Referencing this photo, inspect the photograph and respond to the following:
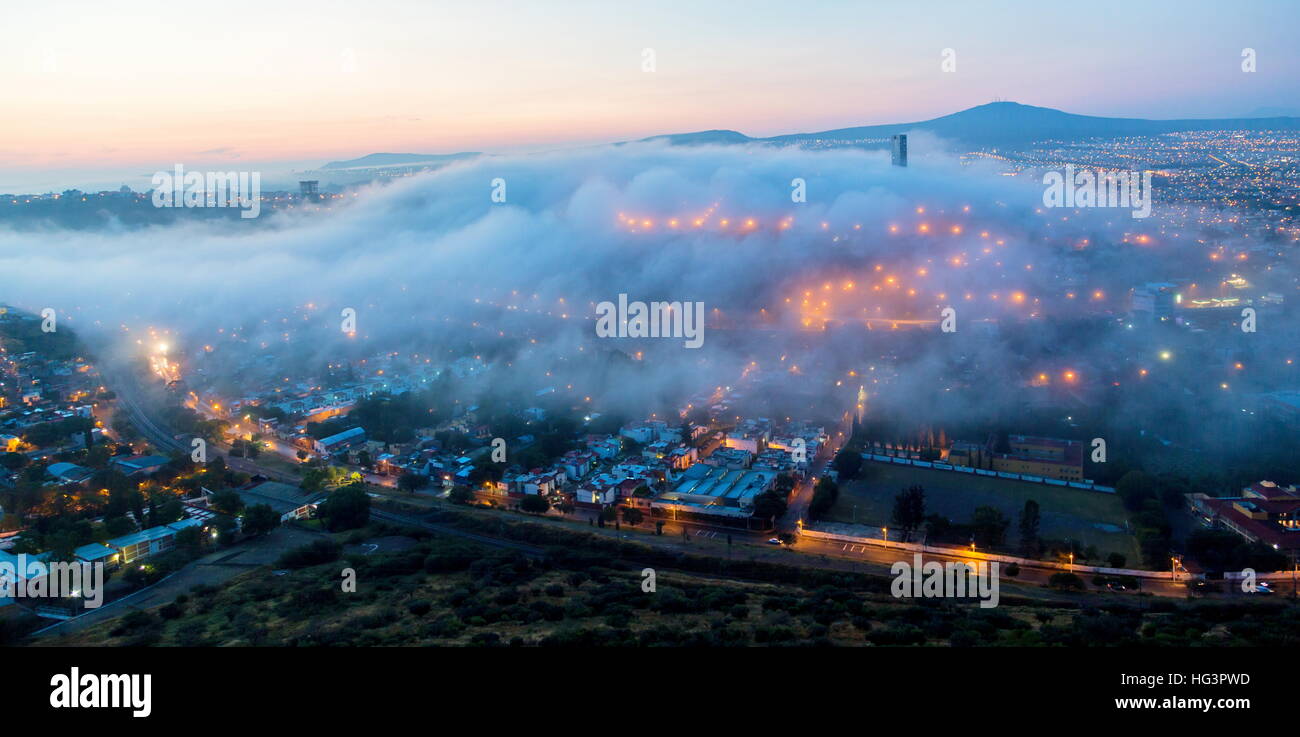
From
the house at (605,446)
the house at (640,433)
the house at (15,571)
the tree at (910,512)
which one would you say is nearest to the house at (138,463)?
the house at (15,571)

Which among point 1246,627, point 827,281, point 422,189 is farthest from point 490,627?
point 422,189

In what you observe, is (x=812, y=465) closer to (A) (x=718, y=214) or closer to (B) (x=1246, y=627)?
(B) (x=1246, y=627)

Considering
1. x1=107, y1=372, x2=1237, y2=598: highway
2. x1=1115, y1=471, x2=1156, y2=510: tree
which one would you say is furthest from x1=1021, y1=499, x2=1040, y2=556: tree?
x1=1115, y1=471, x2=1156, y2=510: tree

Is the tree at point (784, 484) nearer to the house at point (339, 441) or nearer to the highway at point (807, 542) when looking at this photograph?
the highway at point (807, 542)

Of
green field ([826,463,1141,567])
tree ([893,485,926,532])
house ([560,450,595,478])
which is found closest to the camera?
green field ([826,463,1141,567])

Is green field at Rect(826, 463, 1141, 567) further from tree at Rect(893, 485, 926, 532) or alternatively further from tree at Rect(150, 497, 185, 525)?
tree at Rect(150, 497, 185, 525)
